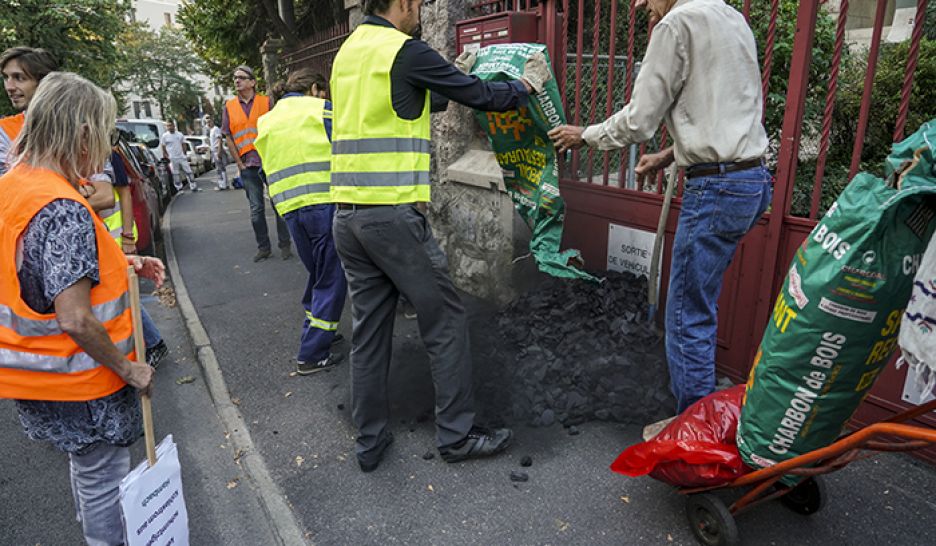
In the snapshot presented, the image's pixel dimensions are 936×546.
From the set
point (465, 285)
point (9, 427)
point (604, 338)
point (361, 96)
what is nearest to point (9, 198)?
point (361, 96)

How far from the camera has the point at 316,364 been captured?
437 cm

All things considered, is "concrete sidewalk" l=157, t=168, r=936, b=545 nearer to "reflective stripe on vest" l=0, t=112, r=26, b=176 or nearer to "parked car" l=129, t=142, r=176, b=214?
"reflective stripe on vest" l=0, t=112, r=26, b=176

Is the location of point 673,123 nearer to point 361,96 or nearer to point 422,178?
point 422,178

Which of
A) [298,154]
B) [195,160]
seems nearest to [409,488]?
[298,154]

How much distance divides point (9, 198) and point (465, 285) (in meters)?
3.78

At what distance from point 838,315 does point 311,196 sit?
11.2ft

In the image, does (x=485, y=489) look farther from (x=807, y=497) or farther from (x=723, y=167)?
(x=723, y=167)

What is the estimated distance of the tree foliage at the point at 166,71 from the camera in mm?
42781

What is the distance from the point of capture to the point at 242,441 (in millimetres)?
3496

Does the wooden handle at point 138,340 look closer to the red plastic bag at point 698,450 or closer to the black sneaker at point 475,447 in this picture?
the black sneaker at point 475,447

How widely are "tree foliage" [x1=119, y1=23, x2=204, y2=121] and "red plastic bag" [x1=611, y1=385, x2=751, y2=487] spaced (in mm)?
47554

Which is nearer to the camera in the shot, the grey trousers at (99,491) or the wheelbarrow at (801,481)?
the wheelbarrow at (801,481)

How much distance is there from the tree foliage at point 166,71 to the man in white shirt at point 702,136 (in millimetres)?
46969

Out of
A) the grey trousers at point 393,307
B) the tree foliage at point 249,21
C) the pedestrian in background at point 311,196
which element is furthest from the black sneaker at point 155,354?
the tree foliage at point 249,21
